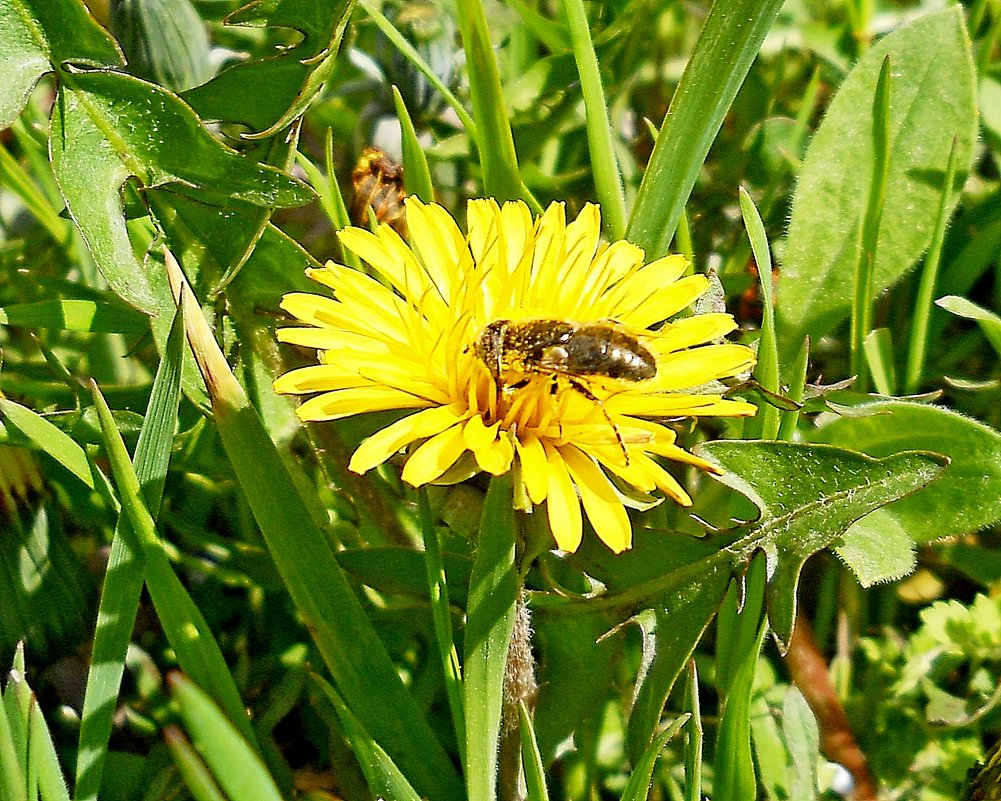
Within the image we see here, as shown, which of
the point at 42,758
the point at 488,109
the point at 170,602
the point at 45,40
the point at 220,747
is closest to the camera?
the point at 220,747

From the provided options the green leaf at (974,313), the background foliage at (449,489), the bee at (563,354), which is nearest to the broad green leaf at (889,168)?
the background foliage at (449,489)

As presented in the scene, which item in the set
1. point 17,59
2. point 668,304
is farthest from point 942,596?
point 17,59

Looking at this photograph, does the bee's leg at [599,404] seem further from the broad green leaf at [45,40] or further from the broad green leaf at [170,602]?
the broad green leaf at [45,40]

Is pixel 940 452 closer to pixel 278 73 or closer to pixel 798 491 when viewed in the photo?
pixel 798 491

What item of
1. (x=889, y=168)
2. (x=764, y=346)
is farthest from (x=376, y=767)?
(x=889, y=168)

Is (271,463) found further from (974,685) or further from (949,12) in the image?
(949,12)
